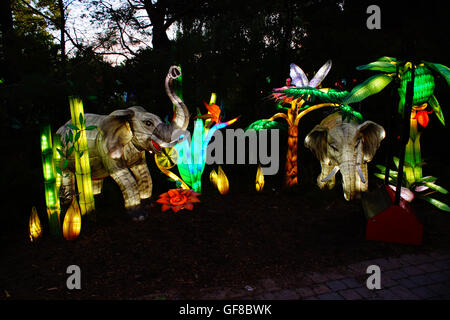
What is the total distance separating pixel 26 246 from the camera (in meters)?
3.83

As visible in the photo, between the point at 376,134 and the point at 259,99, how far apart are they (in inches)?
109

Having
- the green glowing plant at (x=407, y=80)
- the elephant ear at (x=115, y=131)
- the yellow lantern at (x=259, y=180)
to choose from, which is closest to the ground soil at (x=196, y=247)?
the yellow lantern at (x=259, y=180)

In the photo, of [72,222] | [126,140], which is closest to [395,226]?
[126,140]

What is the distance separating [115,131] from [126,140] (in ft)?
0.61

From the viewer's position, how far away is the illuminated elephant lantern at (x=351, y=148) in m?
4.68

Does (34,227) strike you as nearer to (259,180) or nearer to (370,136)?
(259,180)

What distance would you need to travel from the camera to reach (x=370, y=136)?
476 centimetres

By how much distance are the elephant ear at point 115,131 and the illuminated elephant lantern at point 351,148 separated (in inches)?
115

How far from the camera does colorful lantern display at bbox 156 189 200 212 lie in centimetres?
465

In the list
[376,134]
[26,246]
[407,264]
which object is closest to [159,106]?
[26,246]

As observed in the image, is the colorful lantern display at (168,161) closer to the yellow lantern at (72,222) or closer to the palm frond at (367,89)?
the yellow lantern at (72,222)

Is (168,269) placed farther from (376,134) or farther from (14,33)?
(14,33)

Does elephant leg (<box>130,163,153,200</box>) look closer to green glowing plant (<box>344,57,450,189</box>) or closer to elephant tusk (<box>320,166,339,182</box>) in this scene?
elephant tusk (<box>320,166,339,182</box>)

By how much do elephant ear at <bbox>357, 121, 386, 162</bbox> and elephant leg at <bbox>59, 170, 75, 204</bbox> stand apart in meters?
4.15
